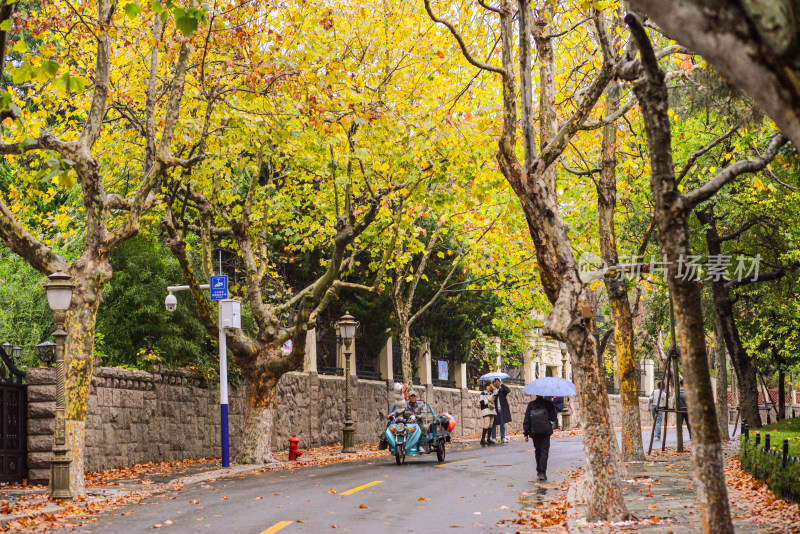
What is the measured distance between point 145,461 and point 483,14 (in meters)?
12.5

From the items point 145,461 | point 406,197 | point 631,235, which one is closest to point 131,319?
point 145,461

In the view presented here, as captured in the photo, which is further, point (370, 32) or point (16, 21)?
point (370, 32)

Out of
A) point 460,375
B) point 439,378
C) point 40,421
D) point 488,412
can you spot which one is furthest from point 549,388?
point 460,375

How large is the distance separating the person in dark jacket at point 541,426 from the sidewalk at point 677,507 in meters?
1.24

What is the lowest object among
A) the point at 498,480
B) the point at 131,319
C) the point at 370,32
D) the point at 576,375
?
the point at 498,480

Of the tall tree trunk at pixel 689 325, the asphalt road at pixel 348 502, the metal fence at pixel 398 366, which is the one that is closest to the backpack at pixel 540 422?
the asphalt road at pixel 348 502

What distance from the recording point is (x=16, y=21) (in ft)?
42.7

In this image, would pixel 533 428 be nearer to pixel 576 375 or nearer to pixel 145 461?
pixel 576 375

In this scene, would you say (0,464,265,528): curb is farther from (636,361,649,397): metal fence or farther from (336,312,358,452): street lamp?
(636,361,649,397): metal fence

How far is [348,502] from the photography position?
12266mm

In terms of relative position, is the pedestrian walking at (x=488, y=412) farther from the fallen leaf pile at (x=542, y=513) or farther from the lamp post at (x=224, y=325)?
the fallen leaf pile at (x=542, y=513)

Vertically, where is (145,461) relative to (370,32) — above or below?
below

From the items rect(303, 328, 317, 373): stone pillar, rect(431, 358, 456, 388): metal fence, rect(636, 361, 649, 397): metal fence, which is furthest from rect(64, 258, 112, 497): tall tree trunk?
rect(636, 361, 649, 397): metal fence

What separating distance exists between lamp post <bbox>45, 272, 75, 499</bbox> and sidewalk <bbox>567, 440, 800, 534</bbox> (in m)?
7.51
